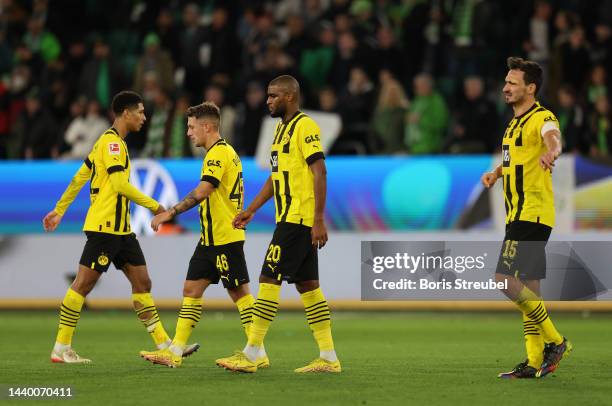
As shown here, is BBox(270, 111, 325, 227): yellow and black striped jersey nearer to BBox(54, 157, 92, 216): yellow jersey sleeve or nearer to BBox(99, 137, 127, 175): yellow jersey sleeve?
BBox(99, 137, 127, 175): yellow jersey sleeve

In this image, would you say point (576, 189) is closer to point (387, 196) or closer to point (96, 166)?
point (387, 196)

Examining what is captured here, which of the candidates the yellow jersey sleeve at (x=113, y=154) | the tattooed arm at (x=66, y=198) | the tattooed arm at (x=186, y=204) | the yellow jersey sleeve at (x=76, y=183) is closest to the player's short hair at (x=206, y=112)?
the tattooed arm at (x=186, y=204)

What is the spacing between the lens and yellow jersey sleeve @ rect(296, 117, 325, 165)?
9508mm

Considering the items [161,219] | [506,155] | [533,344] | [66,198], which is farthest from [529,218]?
[66,198]

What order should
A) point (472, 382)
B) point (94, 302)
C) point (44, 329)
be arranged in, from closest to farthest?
point (472, 382) → point (44, 329) → point (94, 302)

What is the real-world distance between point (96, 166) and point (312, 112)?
782cm

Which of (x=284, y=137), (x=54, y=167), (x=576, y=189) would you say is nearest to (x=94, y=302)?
(x=54, y=167)

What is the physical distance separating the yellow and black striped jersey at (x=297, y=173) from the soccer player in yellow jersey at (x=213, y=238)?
0.66m

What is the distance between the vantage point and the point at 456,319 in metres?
16.4

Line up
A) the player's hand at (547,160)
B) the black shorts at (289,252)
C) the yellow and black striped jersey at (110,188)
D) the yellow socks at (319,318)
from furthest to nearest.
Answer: the yellow and black striped jersey at (110,188), the yellow socks at (319,318), the black shorts at (289,252), the player's hand at (547,160)

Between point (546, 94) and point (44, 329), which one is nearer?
point (44, 329)

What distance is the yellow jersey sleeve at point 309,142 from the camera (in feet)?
31.2

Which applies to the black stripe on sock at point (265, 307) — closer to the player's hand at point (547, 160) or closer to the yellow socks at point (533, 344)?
the yellow socks at point (533, 344)

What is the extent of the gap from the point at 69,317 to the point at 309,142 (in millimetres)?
2881
